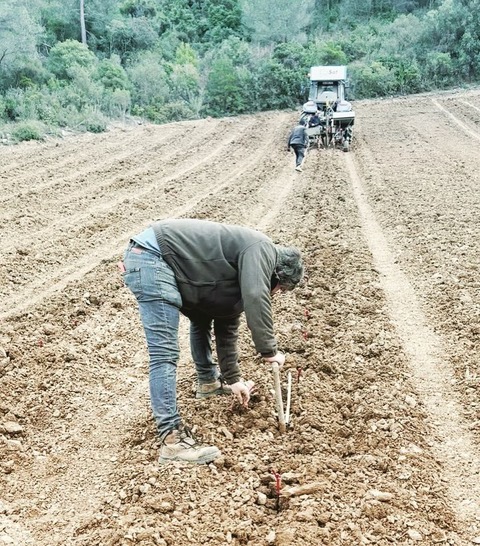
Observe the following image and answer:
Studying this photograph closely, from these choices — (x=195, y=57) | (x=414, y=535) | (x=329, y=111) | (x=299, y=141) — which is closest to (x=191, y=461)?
(x=414, y=535)

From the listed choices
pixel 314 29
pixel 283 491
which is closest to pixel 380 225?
pixel 283 491

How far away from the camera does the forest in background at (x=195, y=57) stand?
25297mm

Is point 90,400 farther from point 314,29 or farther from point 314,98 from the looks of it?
point 314,29

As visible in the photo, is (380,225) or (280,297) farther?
(380,225)

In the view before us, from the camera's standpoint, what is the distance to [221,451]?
392cm

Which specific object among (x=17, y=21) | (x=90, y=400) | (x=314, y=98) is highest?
(x=17, y=21)

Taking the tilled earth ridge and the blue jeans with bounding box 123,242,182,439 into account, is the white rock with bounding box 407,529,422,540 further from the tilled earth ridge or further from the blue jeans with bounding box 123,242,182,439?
the blue jeans with bounding box 123,242,182,439

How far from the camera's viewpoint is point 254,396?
455 centimetres

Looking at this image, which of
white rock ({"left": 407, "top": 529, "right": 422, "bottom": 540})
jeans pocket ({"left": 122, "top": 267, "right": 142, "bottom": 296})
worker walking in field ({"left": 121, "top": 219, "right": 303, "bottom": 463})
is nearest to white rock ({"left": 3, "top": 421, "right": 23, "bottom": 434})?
worker walking in field ({"left": 121, "top": 219, "right": 303, "bottom": 463})

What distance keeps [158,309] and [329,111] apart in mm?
16309

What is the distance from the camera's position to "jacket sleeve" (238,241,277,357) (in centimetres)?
354

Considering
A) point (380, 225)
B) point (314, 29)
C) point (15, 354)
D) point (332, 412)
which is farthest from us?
point (314, 29)

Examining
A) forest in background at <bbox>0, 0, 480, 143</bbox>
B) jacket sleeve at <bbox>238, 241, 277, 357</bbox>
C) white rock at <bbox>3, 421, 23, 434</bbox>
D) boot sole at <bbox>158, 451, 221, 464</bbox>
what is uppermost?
forest in background at <bbox>0, 0, 480, 143</bbox>

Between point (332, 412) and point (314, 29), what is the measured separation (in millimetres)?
50269
